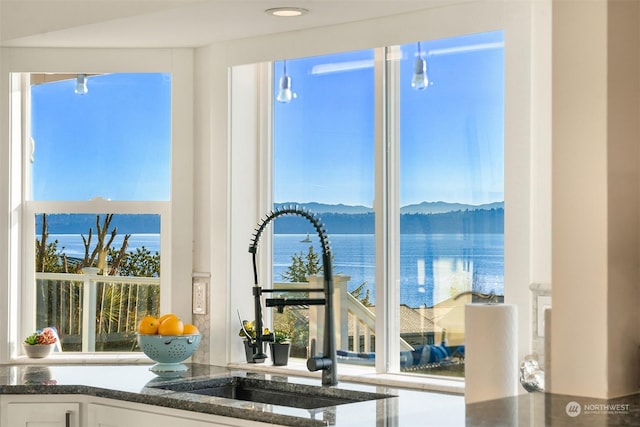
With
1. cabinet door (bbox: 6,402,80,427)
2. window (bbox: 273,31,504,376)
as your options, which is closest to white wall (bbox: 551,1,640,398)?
window (bbox: 273,31,504,376)

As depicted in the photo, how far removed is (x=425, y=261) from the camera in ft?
11.9

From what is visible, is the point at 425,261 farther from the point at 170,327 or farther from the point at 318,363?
the point at 170,327

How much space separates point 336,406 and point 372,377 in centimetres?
62

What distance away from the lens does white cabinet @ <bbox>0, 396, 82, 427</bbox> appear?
347 centimetres

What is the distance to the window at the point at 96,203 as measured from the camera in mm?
4246

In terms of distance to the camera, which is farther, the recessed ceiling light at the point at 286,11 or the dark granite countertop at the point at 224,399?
the recessed ceiling light at the point at 286,11

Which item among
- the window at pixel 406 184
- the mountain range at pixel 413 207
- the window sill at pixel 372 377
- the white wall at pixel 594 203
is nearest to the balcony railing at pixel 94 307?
the window sill at pixel 372 377

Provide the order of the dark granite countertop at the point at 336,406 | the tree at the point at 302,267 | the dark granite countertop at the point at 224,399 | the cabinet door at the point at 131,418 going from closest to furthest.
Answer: the dark granite countertop at the point at 336,406
the dark granite countertop at the point at 224,399
the cabinet door at the point at 131,418
the tree at the point at 302,267

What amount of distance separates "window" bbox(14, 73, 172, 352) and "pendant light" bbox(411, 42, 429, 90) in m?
1.15

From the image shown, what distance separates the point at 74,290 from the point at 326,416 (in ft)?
6.10

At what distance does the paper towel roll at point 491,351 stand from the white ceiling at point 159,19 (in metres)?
1.18

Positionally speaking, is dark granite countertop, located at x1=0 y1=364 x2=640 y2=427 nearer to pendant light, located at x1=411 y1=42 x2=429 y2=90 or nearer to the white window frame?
the white window frame

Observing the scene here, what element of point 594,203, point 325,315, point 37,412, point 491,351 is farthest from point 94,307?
point 594,203

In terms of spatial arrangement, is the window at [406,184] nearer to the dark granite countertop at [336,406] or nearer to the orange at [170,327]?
the dark granite countertop at [336,406]
